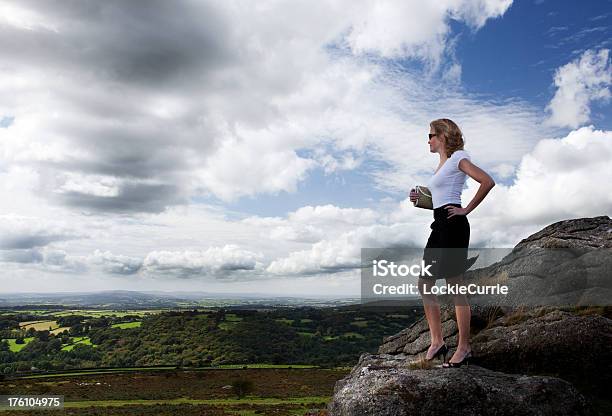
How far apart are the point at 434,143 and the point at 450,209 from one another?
1.29 m

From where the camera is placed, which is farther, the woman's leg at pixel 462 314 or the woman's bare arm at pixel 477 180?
the woman's leg at pixel 462 314

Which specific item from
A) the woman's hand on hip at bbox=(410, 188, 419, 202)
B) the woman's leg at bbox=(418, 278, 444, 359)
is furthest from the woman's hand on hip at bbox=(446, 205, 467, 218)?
the woman's leg at bbox=(418, 278, 444, 359)

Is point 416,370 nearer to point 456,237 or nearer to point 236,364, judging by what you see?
point 456,237

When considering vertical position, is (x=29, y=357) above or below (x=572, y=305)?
below

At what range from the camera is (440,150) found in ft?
26.8

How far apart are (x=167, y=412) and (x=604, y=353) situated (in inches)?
2637

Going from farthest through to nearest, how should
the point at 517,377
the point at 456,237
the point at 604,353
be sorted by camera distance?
the point at 604,353 → the point at 517,377 → the point at 456,237

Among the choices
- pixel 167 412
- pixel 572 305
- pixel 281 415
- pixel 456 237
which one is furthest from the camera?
pixel 167 412

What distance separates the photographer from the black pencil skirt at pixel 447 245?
7734 mm

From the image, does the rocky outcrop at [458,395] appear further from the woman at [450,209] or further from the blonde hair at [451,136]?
the blonde hair at [451,136]

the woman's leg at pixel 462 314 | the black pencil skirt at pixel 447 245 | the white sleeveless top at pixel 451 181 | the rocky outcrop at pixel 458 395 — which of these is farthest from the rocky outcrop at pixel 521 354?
the white sleeveless top at pixel 451 181

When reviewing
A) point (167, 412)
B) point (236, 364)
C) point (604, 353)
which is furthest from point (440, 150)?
point (236, 364)

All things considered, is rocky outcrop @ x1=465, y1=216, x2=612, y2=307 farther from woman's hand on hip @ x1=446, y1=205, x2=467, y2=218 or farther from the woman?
woman's hand on hip @ x1=446, y1=205, x2=467, y2=218

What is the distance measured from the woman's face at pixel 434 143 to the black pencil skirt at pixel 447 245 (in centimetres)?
110
